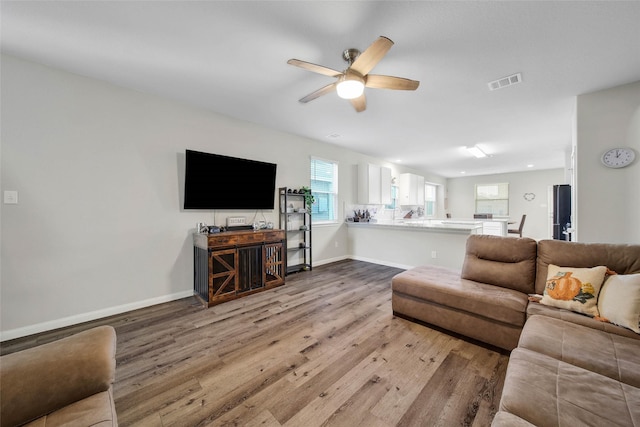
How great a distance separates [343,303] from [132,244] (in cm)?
267

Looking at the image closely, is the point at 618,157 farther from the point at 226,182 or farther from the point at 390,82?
the point at 226,182

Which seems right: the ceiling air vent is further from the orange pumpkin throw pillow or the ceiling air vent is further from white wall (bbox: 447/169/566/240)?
white wall (bbox: 447/169/566/240)

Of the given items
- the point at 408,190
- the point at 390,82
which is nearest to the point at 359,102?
the point at 390,82

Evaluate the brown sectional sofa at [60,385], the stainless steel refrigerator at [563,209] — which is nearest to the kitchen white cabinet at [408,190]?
the stainless steel refrigerator at [563,209]

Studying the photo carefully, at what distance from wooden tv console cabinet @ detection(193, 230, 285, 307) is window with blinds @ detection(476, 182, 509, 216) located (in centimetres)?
946

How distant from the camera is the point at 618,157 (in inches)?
107

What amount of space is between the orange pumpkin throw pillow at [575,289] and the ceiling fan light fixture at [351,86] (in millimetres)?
2284

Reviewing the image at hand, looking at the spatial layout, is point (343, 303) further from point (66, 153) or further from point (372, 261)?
point (66, 153)

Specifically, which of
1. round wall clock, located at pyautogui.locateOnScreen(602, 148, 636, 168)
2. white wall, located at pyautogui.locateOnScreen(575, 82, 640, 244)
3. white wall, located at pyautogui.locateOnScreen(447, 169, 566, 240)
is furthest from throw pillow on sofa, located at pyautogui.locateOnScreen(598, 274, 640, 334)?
white wall, located at pyautogui.locateOnScreen(447, 169, 566, 240)

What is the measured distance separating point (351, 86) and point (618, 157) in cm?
323

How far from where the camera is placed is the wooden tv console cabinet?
3.00m

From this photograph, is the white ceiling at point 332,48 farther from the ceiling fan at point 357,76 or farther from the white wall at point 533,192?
the white wall at point 533,192

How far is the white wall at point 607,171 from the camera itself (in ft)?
8.71

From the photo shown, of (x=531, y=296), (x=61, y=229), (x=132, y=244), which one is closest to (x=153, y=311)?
(x=132, y=244)
